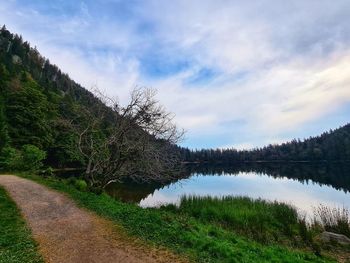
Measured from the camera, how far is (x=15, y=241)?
372 inches

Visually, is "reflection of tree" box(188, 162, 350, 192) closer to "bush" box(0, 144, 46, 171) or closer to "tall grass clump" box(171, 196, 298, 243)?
"tall grass clump" box(171, 196, 298, 243)

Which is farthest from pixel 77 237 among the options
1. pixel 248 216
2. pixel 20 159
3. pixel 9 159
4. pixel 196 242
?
pixel 20 159

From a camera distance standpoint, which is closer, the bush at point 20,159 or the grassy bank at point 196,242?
the grassy bank at point 196,242

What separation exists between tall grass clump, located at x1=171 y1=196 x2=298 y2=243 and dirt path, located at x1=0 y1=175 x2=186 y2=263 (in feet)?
A: 21.2

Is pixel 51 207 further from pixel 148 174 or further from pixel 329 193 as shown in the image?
pixel 329 193

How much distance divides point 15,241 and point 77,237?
1788 mm

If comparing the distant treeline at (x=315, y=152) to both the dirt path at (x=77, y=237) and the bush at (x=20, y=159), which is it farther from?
the dirt path at (x=77, y=237)

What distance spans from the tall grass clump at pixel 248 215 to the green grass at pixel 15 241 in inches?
352

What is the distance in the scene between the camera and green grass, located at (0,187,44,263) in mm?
8031

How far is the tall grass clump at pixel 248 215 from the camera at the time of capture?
15072 mm

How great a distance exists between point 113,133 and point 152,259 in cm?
1295

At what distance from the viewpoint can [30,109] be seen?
49.8 meters

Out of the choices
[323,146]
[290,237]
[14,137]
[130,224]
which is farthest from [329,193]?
[323,146]

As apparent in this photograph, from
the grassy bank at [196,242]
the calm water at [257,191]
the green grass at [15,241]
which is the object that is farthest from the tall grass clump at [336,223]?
the green grass at [15,241]
